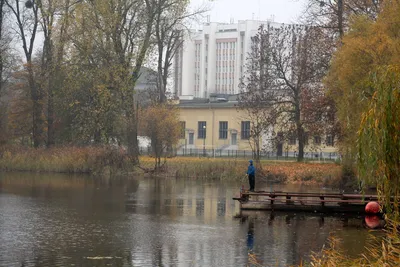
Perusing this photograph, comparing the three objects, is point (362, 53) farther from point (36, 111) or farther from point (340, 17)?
point (36, 111)

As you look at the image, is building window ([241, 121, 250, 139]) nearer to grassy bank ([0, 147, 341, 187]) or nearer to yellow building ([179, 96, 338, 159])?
yellow building ([179, 96, 338, 159])

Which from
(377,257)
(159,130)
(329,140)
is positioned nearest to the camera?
(377,257)

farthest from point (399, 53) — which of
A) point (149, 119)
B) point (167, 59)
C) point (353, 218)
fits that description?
point (167, 59)

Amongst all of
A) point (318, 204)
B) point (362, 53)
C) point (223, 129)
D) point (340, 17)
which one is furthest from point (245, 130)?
point (318, 204)

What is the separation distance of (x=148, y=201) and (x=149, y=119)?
72.8 feet

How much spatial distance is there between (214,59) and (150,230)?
143307mm

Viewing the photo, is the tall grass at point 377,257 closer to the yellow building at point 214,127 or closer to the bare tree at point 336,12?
the bare tree at point 336,12

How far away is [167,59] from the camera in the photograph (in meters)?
67.4

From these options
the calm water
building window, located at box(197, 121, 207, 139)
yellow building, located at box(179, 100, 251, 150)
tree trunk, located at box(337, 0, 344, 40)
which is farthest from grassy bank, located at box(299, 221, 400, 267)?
building window, located at box(197, 121, 207, 139)

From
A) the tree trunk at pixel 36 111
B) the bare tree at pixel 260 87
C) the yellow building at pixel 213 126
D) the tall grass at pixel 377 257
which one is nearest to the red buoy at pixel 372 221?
the tall grass at pixel 377 257

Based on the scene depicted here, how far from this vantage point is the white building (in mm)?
161250

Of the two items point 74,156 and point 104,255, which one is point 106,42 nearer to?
point 74,156

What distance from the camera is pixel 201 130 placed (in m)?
83.6

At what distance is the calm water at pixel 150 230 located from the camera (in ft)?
64.7
